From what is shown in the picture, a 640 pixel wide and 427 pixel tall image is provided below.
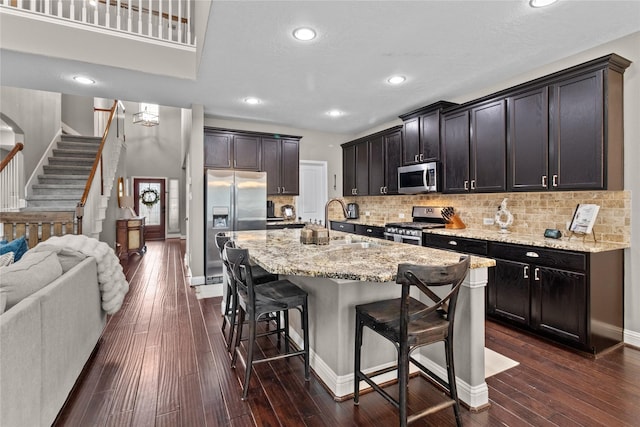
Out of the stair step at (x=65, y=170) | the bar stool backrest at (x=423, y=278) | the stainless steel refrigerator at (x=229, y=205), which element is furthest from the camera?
the stair step at (x=65, y=170)

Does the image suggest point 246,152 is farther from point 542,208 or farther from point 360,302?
point 542,208

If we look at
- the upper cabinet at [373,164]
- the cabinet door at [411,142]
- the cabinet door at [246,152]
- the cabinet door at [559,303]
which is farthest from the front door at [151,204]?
the cabinet door at [559,303]

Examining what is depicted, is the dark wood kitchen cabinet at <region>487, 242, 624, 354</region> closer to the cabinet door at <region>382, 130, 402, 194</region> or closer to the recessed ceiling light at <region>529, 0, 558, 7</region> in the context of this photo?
the recessed ceiling light at <region>529, 0, 558, 7</region>

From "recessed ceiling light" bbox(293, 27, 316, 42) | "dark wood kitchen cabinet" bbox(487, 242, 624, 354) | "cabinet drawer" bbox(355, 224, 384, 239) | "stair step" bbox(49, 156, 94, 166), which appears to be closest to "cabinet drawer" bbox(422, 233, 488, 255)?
"dark wood kitchen cabinet" bbox(487, 242, 624, 354)

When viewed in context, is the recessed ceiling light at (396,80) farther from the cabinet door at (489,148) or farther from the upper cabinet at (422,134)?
the cabinet door at (489,148)

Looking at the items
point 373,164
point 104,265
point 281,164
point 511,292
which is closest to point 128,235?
point 281,164

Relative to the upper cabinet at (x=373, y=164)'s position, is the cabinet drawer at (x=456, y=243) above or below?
below

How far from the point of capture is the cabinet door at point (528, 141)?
10.2 ft

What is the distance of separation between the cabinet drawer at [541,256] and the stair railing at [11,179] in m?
6.49

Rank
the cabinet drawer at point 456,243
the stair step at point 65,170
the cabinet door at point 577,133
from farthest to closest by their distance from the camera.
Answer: the stair step at point 65,170 < the cabinet drawer at point 456,243 < the cabinet door at point 577,133

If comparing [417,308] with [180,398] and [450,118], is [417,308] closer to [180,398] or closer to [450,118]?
[180,398]

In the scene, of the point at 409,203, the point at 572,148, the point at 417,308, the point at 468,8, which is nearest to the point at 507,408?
the point at 417,308

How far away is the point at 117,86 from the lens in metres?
3.94

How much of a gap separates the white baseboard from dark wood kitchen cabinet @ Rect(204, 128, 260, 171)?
16.7 ft
